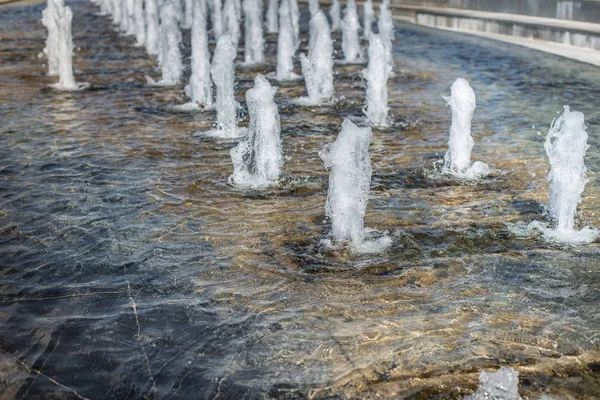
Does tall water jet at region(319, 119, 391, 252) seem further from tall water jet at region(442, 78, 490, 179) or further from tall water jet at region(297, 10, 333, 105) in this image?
tall water jet at region(297, 10, 333, 105)

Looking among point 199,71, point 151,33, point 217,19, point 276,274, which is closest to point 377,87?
point 199,71

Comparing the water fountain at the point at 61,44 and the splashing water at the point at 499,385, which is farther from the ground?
the water fountain at the point at 61,44

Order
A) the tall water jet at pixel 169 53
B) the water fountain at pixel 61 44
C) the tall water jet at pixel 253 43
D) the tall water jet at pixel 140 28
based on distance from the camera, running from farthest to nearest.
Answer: the tall water jet at pixel 140 28 → the tall water jet at pixel 253 43 → the tall water jet at pixel 169 53 → the water fountain at pixel 61 44

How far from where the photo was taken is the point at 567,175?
6.89 meters

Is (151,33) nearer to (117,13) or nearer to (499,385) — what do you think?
(117,13)

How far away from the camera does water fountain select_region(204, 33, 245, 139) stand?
34.6 ft

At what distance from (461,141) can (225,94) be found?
136 inches

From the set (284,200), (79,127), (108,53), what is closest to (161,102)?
(79,127)

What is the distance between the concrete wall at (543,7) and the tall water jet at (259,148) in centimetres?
1217

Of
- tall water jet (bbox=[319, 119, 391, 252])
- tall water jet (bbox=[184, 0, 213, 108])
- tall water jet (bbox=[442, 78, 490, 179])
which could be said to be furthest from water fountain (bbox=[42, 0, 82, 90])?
tall water jet (bbox=[319, 119, 391, 252])

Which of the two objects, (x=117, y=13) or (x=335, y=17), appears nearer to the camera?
(x=335, y=17)

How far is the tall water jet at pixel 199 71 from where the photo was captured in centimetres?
1272

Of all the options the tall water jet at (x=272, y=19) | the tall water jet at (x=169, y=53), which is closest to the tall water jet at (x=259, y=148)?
the tall water jet at (x=169, y=53)

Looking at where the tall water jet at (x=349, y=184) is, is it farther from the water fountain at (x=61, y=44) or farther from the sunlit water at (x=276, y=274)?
the water fountain at (x=61, y=44)
